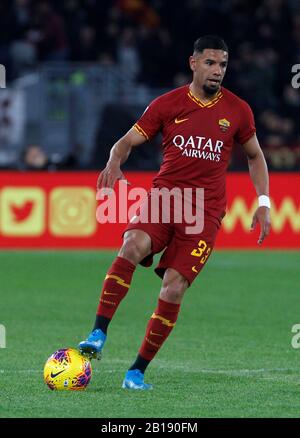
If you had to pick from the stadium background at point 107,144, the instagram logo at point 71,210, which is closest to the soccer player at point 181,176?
the stadium background at point 107,144

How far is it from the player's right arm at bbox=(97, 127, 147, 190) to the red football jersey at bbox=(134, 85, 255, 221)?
62 mm

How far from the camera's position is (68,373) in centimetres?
762

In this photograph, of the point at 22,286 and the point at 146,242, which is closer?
the point at 146,242

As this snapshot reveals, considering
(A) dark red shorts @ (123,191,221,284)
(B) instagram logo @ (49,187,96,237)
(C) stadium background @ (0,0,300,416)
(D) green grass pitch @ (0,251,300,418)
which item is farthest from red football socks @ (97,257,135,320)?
(B) instagram logo @ (49,187,96,237)

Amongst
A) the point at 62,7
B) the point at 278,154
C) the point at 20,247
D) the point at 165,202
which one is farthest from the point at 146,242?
the point at 62,7

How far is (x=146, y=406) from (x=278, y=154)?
12.7 m

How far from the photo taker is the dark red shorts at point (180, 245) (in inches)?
310

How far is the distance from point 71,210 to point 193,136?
986cm

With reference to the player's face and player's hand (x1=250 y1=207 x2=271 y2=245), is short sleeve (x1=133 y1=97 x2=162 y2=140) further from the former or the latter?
player's hand (x1=250 y1=207 x2=271 y2=245)

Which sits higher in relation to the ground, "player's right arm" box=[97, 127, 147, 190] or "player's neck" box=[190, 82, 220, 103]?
"player's neck" box=[190, 82, 220, 103]

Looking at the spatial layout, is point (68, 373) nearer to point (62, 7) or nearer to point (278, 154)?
point (278, 154)

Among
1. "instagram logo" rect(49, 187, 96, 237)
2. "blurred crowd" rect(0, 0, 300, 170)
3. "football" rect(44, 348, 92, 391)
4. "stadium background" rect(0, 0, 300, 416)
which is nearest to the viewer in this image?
"football" rect(44, 348, 92, 391)

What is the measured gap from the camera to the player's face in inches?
312

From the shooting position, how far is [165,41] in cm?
2145
